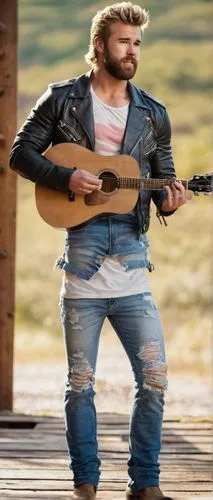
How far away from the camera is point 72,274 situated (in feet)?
12.4

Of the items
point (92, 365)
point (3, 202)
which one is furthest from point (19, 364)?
point (92, 365)

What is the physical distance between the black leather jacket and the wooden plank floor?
969mm

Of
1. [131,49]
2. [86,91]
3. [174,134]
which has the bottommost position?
[86,91]

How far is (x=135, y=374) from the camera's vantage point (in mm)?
3779

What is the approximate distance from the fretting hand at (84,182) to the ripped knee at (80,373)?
0.51 metres

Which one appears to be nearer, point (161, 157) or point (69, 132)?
point (69, 132)

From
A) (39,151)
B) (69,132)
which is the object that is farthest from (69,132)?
(39,151)

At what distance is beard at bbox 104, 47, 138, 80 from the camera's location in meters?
3.67

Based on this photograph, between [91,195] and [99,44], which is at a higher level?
[99,44]

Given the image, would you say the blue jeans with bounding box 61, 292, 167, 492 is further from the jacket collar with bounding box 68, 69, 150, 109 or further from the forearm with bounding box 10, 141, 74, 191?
the jacket collar with bounding box 68, 69, 150, 109

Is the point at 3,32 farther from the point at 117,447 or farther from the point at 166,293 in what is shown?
the point at 166,293

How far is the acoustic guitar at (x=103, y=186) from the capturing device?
3.71 m

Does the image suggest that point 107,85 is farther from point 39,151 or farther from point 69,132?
point 39,151

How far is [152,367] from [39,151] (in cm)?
77
